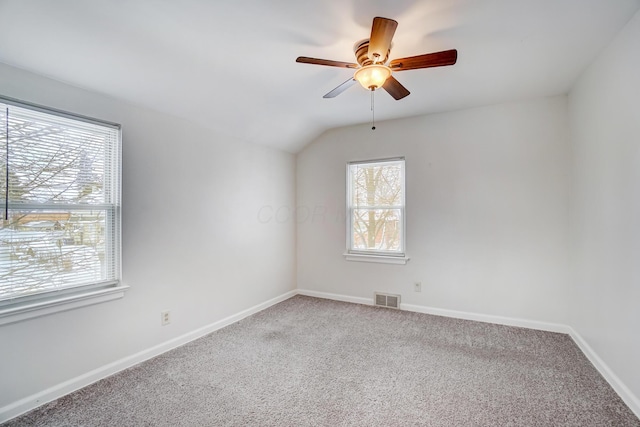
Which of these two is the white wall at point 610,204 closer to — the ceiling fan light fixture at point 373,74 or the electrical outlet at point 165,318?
the ceiling fan light fixture at point 373,74

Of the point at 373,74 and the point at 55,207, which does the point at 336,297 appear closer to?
the point at 373,74

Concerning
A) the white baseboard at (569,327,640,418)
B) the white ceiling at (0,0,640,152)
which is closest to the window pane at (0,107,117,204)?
the white ceiling at (0,0,640,152)

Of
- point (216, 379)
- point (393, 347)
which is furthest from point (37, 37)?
point (393, 347)

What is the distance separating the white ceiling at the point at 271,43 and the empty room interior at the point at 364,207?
2 centimetres

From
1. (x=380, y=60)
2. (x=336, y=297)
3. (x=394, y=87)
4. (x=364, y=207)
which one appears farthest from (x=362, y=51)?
(x=336, y=297)

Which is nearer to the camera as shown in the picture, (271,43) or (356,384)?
(271,43)

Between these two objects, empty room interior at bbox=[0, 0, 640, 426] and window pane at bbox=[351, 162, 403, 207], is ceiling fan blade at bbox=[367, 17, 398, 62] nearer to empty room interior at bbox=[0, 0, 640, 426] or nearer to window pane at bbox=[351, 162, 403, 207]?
empty room interior at bbox=[0, 0, 640, 426]

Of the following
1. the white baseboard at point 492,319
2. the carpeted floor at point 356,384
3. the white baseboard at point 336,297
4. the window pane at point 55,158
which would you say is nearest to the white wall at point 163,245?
the window pane at point 55,158

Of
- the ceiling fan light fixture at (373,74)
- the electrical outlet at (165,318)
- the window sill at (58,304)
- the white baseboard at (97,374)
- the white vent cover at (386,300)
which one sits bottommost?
the white baseboard at (97,374)

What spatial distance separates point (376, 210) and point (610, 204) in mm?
2288

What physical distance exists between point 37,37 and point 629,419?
4.15 meters

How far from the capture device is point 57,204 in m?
2.10

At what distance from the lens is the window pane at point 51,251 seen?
1901 millimetres

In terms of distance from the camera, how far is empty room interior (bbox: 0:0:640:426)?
1.86 metres
